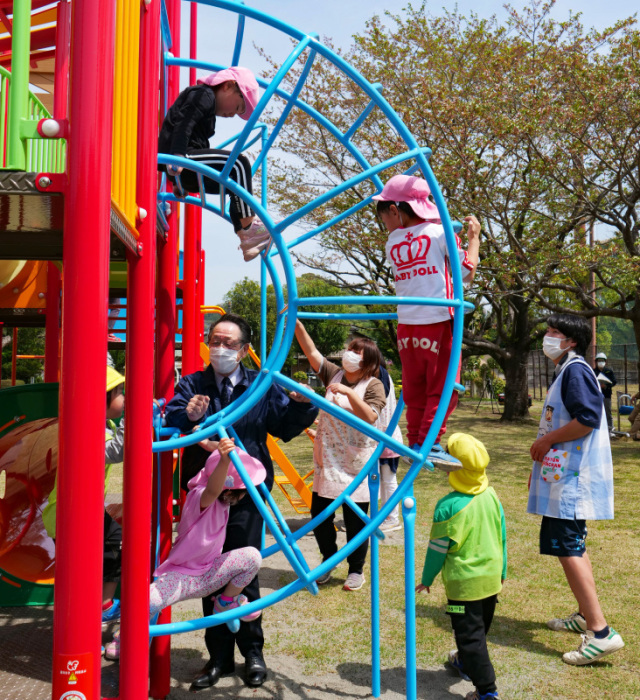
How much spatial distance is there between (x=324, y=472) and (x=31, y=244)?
110 inches

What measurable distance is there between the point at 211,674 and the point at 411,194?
227 cm

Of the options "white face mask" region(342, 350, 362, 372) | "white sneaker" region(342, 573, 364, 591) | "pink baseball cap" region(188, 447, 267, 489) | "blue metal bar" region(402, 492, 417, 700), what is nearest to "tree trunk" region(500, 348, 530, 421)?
"white sneaker" region(342, 573, 364, 591)

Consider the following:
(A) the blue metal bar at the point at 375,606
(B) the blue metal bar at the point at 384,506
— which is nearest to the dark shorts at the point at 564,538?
(A) the blue metal bar at the point at 375,606

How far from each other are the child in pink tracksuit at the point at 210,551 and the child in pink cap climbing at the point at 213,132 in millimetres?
895

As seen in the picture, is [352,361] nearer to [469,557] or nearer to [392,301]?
[469,557]

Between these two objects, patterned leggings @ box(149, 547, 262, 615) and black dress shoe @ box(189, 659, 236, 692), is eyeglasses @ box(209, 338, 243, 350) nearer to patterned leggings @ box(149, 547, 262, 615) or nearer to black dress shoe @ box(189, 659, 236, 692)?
patterned leggings @ box(149, 547, 262, 615)

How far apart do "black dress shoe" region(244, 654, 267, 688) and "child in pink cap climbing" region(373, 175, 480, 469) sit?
128 cm

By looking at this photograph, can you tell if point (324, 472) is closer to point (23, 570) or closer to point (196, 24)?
point (23, 570)

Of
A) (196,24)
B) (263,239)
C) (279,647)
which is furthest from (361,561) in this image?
(196,24)

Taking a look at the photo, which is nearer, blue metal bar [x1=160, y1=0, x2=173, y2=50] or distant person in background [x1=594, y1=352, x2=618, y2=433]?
blue metal bar [x1=160, y1=0, x2=173, y2=50]

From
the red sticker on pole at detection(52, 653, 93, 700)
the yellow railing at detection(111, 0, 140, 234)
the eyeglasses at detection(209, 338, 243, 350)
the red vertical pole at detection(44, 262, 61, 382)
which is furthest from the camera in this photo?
the red vertical pole at detection(44, 262, 61, 382)

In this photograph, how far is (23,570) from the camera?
3.67m

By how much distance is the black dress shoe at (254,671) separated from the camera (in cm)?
306

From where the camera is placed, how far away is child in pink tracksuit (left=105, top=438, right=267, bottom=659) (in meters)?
2.66
